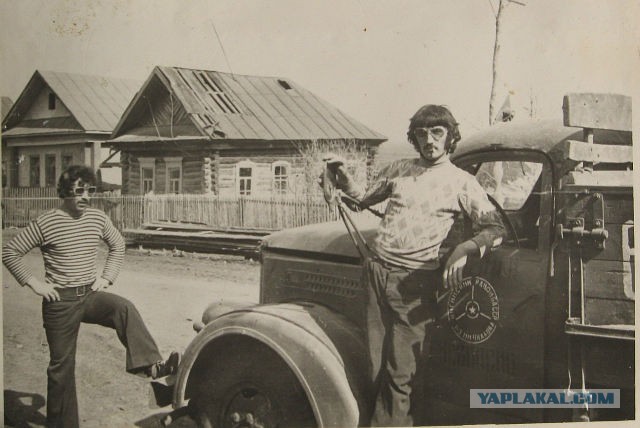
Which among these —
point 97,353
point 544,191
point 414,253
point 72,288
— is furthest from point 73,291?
point 544,191

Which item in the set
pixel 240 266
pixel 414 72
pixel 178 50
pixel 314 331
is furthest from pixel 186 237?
pixel 414 72

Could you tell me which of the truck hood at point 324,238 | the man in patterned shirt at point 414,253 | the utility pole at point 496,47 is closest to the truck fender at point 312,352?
the man in patterned shirt at point 414,253

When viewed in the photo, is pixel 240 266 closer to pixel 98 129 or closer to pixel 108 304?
pixel 108 304

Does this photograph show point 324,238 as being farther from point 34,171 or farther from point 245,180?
point 34,171

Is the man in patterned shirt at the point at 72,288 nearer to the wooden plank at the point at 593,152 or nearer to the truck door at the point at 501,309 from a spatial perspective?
the truck door at the point at 501,309

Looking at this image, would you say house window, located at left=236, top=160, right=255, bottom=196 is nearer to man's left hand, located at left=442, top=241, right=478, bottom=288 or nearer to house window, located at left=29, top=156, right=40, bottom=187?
house window, located at left=29, top=156, right=40, bottom=187

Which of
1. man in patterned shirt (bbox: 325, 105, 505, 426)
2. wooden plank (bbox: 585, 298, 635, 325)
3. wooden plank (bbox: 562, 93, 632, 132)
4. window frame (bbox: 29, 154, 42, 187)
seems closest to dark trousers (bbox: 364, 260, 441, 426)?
man in patterned shirt (bbox: 325, 105, 505, 426)
